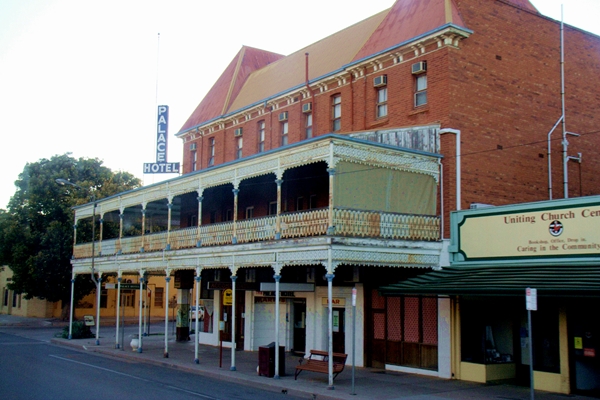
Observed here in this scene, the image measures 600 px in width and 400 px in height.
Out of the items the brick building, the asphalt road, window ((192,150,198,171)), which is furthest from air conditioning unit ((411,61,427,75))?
window ((192,150,198,171))

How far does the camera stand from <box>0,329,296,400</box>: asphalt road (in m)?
15.9

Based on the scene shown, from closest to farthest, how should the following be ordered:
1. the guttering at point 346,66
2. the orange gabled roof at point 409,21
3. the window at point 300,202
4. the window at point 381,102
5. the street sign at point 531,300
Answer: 1. the street sign at point 531,300
2. the guttering at point 346,66
3. the orange gabled roof at point 409,21
4. the window at point 381,102
5. the window at point 300,202

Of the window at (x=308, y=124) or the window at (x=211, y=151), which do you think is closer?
the window at (x=308, y=124)

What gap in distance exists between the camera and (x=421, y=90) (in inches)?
875

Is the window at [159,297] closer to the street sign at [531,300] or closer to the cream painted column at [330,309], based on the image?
the cream painted column at [330,309]

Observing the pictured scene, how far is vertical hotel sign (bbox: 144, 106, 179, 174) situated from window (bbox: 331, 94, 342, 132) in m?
9.74

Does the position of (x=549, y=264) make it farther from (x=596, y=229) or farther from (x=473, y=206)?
(x=473, y=206)

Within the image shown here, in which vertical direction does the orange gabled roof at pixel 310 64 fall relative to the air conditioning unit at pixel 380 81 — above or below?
above

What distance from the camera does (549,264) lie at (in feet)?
57.7

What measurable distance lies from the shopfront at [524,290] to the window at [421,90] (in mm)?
4297

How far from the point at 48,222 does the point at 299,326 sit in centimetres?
2847

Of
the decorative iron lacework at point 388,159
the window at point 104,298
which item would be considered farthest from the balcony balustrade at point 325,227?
the window at point 104,298

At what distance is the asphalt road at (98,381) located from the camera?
15.9m

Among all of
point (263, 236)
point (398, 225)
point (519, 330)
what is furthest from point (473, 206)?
point (263, 236)
